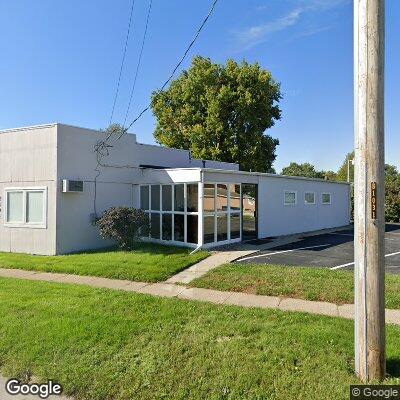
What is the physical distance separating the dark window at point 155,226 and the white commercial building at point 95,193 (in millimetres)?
40

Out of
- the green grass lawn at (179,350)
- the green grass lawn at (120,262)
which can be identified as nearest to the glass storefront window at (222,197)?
the green grass lawn at (120,262)

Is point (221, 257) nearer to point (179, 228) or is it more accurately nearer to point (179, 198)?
point (179, 228)

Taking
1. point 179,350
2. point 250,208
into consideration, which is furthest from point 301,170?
point 179,350

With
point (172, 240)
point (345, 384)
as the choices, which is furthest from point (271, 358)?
point (172, 240)

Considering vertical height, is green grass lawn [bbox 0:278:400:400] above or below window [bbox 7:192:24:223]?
below

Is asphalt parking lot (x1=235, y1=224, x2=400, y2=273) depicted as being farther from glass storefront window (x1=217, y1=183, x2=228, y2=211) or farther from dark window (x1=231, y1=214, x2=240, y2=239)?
glass storefront window (x1=217, y1=183, x2=228, y2=211)

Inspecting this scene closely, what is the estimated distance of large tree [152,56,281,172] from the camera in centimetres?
2769

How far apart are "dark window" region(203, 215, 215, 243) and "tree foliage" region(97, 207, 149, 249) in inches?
89.7

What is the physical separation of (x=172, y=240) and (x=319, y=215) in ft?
33.8

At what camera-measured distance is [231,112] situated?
28219mm

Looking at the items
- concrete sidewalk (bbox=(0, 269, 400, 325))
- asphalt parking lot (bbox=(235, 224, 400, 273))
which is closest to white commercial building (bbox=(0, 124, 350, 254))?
asphalt parking lot (bbox=(235, 224, 400, 273))

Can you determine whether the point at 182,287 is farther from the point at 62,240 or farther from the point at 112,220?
the point at 62,240

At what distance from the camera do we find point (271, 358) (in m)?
4.36

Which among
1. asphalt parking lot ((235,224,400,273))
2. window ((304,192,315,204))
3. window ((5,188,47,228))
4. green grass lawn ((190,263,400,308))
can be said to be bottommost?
green grass lawn ((190,263,400,308))
